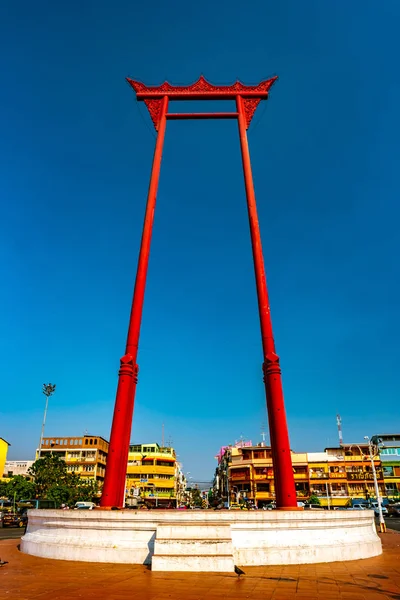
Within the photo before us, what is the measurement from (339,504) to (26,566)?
58521 mm

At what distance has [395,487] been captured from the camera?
61688 millimetres

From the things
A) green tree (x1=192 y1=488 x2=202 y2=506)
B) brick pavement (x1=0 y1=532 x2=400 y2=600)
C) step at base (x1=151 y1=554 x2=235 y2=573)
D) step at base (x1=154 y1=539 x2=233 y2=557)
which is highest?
green tree (x1=192 y1=488 x2=202 y2=506)

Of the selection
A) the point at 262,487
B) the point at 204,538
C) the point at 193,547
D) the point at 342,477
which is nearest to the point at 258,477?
the point at 262,487

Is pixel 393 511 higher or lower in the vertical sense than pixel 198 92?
lower

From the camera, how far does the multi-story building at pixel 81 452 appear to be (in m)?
67.1

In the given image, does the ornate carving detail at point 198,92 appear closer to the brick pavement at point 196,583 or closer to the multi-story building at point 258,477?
the brick pavement at point 196,583

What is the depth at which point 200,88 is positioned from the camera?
73.0 ft

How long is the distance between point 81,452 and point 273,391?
6182 cm

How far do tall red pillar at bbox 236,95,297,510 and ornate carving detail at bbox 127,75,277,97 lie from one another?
6.56 meters

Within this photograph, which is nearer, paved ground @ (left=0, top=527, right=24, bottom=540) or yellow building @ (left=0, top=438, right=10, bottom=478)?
paved ground @ (left=0, top=527, right=24, bottom=540)

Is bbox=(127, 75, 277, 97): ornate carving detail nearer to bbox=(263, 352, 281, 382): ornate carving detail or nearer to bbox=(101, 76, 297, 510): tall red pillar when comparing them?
bbox=(101, 76, 297, 510): tall red pillar

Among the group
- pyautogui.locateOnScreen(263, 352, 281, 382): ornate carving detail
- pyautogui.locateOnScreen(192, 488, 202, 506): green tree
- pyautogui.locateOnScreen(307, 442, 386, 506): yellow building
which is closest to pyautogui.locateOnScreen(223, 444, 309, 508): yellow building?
pyautogui.locateOnScreen(307, 442, 386, 506): yellow building

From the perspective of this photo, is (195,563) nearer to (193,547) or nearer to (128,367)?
(193,547)

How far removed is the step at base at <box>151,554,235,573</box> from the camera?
8.95 metres
